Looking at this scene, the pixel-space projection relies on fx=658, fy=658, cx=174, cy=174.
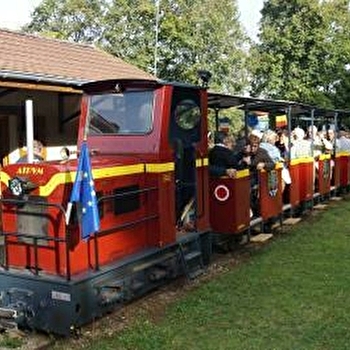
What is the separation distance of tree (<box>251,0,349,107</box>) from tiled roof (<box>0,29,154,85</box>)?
70.6 feet

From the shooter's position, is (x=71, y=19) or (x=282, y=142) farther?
(x=71, y=19)

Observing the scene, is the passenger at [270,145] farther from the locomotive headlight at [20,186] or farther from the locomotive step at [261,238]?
the locomotive headlight at [20,186]

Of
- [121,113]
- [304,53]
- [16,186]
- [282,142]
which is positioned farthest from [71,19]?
[16,186]

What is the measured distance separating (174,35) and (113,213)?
103ft

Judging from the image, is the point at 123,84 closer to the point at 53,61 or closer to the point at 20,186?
the point at 20,186

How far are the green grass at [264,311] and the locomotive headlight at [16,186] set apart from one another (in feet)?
5.02

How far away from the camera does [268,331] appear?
19.9 ft

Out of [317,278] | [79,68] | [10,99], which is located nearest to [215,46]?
[79,68]

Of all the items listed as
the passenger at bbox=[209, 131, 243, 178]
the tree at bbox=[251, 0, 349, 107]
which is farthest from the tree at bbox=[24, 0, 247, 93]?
the passenger at bbox=[209, 131, 243, 178]

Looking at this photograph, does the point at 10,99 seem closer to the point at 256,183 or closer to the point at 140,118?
the point at 256,183

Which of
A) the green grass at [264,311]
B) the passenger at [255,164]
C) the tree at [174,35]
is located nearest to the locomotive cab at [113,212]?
the green grass at [264,311]

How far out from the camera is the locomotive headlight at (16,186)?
6.00m

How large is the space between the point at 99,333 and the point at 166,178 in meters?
1.86

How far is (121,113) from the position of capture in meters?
7.34
